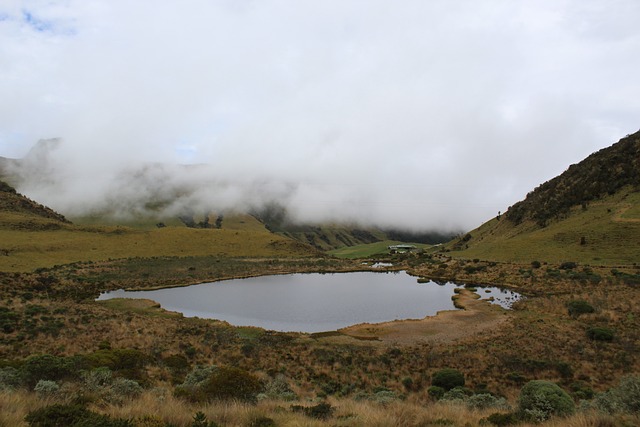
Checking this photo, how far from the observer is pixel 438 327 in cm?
4053

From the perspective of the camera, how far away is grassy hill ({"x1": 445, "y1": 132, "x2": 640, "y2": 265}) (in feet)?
231

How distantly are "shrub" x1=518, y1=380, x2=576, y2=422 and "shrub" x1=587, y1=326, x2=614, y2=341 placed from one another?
22.1 meters

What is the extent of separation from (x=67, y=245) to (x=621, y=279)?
405ft

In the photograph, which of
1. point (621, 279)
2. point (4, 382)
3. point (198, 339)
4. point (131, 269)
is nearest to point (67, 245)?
point (131, 269)

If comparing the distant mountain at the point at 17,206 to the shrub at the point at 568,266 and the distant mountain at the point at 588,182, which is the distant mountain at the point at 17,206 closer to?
the shrub at the point at 568,266

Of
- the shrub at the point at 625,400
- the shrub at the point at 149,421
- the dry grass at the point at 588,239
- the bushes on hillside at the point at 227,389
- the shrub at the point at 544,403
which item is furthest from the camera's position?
the dry grass at the point at 588,239

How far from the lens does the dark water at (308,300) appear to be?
4788cm

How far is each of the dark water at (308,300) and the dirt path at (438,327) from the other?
3.43 metres

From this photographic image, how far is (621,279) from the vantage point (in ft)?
167

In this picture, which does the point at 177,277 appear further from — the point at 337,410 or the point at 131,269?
the point at 337,410

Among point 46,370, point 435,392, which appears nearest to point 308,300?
point 435,392

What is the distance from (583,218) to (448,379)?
3134 inches

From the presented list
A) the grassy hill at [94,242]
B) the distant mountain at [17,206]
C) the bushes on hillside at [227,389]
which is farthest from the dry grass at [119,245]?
the bushes on hillside at [227,389]

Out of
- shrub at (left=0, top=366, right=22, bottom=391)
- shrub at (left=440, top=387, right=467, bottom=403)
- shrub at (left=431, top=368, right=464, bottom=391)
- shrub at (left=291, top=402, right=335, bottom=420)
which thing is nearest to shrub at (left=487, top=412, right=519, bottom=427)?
shrub at (left=291, top=402, right=335, bottom=420)
